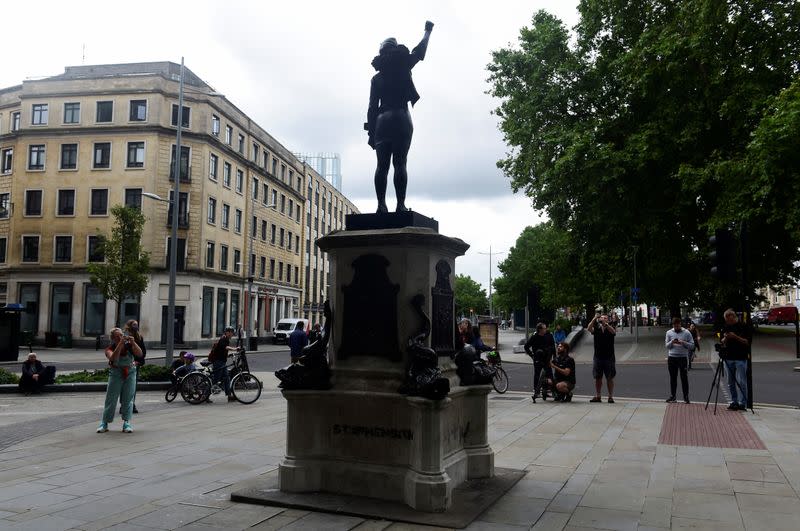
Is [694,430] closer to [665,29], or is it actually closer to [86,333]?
[665,29]

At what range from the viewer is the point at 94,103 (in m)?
44.0

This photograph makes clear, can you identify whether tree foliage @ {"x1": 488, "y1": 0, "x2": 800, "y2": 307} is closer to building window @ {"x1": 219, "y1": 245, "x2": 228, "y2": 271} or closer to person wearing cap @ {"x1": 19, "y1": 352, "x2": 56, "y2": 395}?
person wearing cap @ {"x1": 19, "y1": 352, "x2": 56, "y2": 395}

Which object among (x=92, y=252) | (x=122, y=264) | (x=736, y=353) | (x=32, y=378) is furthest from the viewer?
(x=92, y=252)

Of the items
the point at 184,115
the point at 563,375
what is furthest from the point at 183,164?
the point at 563,375

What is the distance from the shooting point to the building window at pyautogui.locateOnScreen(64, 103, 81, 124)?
145 feet

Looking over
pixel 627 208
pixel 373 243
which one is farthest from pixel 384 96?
pixel 627 208

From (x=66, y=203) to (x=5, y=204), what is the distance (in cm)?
498

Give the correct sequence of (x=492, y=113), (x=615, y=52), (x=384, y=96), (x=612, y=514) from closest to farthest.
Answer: (x=612, y=514) < (x=384, y=96) < (x=615, y=52) < (x=492, y=113)

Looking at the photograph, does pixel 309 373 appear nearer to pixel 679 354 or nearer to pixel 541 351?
pixel 541 351

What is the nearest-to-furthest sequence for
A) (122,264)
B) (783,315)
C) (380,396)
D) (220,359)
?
(380,396) → (220,359) → (122,264) → (783,315)

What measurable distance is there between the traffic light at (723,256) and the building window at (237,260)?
4255 cm

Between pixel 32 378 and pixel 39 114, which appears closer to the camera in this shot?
pixel 32 378

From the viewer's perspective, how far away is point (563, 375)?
14.5m

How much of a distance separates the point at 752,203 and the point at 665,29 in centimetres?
713
